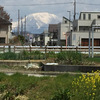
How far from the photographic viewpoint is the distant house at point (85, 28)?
57.8 meters

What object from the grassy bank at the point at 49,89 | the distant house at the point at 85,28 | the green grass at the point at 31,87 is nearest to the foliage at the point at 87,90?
the grassy bank at the point at 49,89

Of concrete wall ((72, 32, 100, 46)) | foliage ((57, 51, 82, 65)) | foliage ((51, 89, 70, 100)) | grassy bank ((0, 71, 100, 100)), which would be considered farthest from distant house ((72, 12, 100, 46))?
foliage ((51, 89, 70, 100))

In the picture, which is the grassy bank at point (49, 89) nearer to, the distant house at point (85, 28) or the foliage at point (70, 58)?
the foliage at point (70, 58)

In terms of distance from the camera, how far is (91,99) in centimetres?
725

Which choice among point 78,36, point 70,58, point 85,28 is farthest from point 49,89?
point 85,28

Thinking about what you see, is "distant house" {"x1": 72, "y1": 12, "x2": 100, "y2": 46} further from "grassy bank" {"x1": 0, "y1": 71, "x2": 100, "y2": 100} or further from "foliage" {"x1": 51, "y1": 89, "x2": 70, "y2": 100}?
"foliage" {"x1": 51, "y1": 89, "x2": 70, "y2": 100}

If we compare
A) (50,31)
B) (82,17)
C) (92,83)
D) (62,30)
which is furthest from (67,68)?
(50,31)

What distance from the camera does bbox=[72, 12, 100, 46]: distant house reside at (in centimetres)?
5778

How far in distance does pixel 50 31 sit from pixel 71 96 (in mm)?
100470

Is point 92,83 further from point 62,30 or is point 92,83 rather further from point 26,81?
point 62,30

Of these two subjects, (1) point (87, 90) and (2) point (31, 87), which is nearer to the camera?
(1) point (87, 90)

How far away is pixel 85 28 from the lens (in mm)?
67188

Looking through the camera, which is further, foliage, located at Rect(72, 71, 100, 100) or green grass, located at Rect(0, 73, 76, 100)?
green grass, located at Rect(0, 73, 76, 100)

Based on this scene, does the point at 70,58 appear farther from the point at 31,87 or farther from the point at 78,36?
the point at 78,36
